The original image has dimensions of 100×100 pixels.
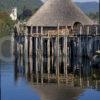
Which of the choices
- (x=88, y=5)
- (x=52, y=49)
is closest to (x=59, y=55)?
(x=52, y=49)

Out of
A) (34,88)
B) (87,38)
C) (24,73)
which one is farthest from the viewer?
(87,38)

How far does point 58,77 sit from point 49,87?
523 centimetres

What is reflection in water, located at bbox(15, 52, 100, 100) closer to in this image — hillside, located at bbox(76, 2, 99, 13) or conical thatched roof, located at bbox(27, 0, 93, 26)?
conical thatched roof, located at bbox(27, 0, 93, 26)

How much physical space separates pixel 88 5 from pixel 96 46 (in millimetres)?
88004

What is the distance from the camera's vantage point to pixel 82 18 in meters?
56.9

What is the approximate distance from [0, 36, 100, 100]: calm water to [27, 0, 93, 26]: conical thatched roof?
10.3 meters

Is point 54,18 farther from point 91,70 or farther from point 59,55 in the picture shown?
point 91,70

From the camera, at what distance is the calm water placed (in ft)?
107

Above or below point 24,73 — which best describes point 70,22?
above

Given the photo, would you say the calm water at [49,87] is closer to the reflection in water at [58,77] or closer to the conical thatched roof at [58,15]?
the reflection in water at [58,77]

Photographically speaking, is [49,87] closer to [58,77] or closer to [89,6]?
[58,77]

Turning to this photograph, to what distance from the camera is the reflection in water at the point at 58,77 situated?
1332 inches

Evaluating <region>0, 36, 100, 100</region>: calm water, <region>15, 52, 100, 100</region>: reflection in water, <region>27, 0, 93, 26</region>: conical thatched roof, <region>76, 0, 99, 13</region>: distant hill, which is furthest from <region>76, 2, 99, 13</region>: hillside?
<region>0, 36, 100, 100</region>: calm water

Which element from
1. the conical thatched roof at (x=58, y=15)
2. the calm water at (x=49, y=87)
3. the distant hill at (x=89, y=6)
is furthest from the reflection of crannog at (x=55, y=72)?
the distant hill at (x=89, y=6)
